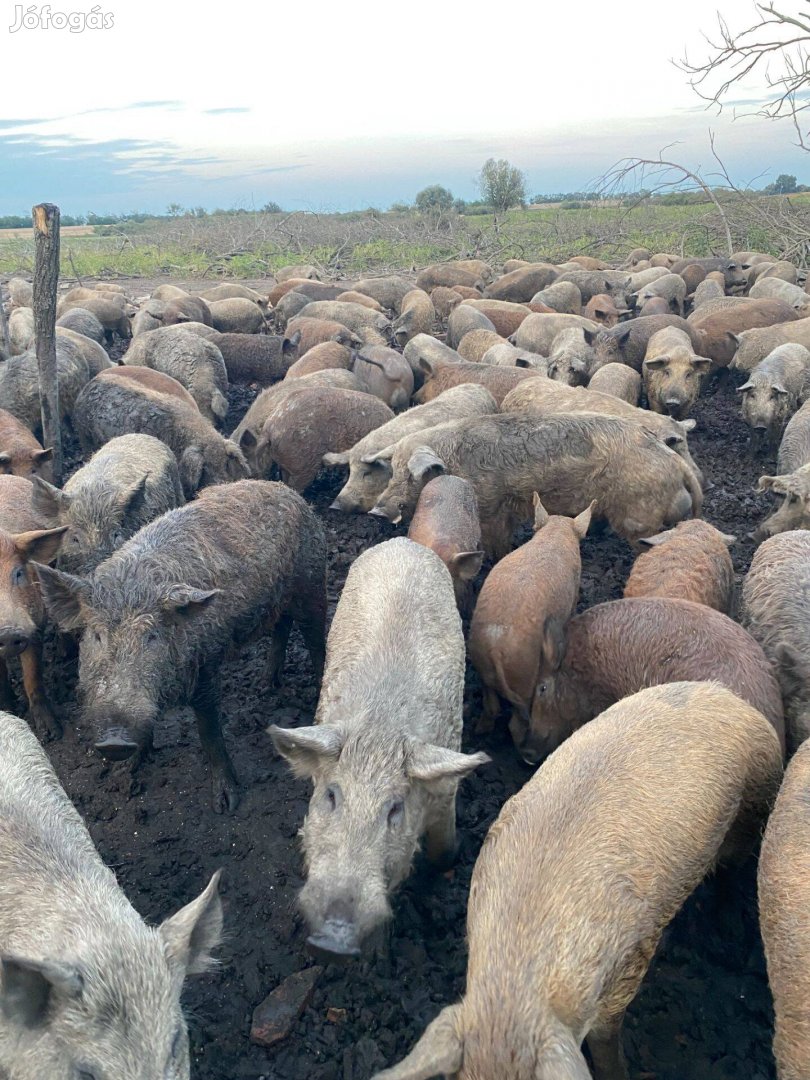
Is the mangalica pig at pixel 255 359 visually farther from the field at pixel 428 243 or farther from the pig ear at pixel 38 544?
the field at pixel 428 243

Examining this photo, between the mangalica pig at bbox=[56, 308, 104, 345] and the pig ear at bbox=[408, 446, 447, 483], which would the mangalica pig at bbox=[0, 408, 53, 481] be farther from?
the mangalica pig at bbox=[56, 308, 104, 345]

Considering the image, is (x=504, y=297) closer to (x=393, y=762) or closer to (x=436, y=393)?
(x=436, y=393)

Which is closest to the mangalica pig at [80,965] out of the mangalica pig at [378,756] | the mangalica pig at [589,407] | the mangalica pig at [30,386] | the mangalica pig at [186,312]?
the mangalica pig at [378,756]

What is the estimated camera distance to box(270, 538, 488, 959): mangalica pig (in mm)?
2896

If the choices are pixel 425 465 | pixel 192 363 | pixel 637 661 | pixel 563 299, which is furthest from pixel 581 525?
pixel 563 299

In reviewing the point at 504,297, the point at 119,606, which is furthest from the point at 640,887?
the point at 504,297

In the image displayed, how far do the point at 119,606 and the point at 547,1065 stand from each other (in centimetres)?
282

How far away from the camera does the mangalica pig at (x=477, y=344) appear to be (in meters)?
11.9

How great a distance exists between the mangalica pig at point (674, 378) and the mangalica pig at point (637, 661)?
18.0 ft

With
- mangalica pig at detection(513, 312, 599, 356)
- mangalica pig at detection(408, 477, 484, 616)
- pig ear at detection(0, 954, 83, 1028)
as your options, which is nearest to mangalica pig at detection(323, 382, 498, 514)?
mangalica pig at detection(408, 477, 484, 616)

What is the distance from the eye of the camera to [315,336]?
484 inches

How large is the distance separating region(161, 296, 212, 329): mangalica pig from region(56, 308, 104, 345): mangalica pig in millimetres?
1129

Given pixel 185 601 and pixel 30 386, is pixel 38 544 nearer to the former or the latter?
pixel 185 601

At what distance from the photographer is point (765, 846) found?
9.66 ft
